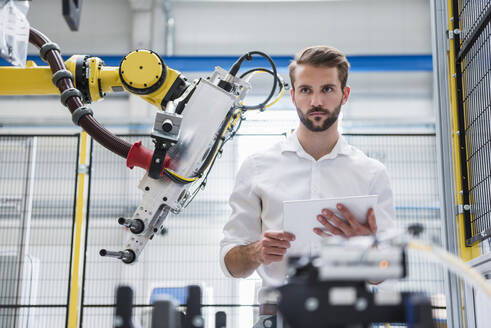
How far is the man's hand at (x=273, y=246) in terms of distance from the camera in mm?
1681

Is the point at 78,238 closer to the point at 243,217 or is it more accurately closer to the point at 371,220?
the point at 243,217

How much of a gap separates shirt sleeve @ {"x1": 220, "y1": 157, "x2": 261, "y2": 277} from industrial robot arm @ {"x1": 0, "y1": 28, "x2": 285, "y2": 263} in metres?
0.19

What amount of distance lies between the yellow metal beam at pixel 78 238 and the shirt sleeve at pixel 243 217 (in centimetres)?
147

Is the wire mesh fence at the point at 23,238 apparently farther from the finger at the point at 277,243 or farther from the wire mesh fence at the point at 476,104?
the wire mesh fence at the point at 476,104

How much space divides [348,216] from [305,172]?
0.69 m

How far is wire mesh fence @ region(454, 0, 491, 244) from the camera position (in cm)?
213

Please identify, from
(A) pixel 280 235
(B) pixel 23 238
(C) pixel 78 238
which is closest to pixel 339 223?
(A) pixel 280 235

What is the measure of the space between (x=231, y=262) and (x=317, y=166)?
1.58 feet

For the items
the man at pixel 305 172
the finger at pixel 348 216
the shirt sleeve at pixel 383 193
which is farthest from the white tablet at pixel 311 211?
the shirt sleeve at pixel 383 193

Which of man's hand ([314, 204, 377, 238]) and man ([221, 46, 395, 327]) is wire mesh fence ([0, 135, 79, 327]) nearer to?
man ([221, 46, 395, 327])

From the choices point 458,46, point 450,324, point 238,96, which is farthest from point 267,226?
point 458,46

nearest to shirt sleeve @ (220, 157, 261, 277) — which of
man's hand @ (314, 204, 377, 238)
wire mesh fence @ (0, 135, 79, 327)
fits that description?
man's hand @ (314, 204, 377, 238)

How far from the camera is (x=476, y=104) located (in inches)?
89.8

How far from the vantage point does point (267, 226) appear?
2.08 m
